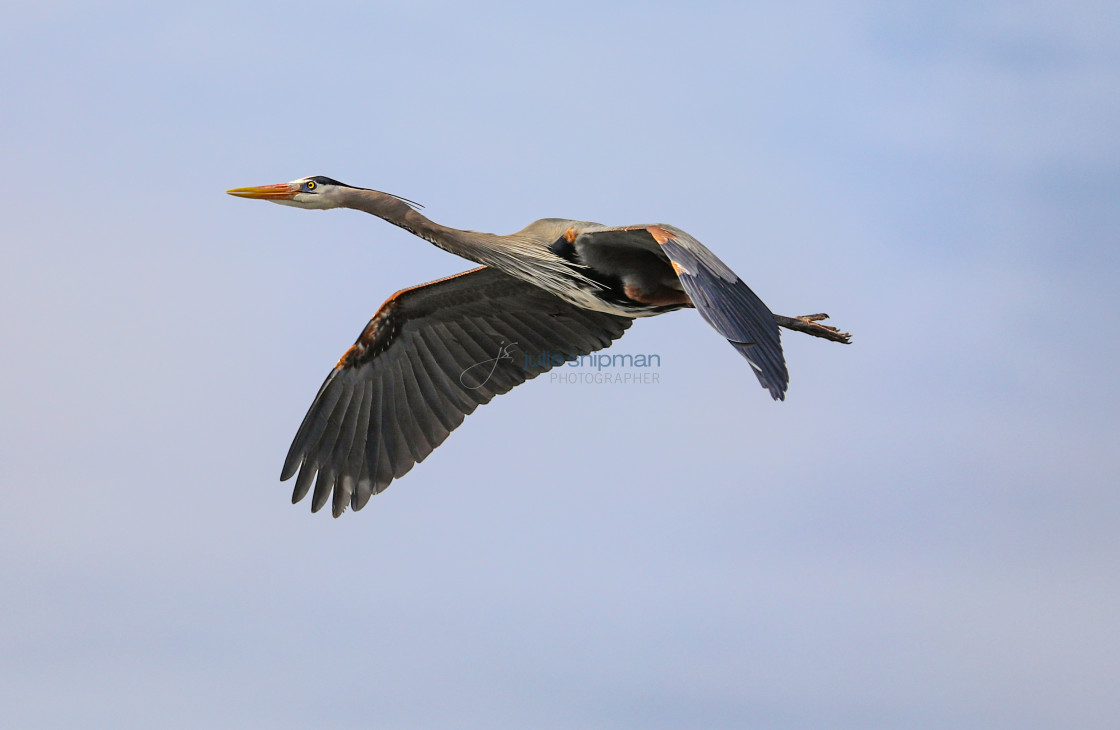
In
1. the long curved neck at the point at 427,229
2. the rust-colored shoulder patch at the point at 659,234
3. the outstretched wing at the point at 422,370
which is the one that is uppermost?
the long curved neck at the point at 427,229

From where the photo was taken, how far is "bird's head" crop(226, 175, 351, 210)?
34.7 feet

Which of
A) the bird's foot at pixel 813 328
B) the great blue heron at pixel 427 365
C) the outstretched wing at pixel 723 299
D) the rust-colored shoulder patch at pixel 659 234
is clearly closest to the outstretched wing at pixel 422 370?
the great blue heron at pixel 427 365

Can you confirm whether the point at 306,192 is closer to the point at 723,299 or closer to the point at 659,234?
the point at 659,234

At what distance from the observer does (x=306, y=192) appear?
10.6 metres

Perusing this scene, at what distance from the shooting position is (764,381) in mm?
7891

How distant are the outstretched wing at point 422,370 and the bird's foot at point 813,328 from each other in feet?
4.88

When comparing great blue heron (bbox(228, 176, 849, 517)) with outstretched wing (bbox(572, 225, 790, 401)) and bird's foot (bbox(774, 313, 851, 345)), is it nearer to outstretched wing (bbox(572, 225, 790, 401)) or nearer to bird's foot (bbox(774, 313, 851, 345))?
bird's foot (bbox(774, 313, 851, 345))

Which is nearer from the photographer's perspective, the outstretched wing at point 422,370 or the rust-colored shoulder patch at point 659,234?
the rust-colored shoulder patch at point 659,234

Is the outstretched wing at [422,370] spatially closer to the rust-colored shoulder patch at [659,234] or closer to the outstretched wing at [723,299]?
the outstretched wing at [723,299]

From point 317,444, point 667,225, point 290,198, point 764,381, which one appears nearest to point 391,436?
point 317,444

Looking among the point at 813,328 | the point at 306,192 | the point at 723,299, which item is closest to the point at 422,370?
the point at 306,192

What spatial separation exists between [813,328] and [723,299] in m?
3.26

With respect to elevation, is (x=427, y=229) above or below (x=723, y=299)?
above

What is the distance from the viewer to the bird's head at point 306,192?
10.6m
